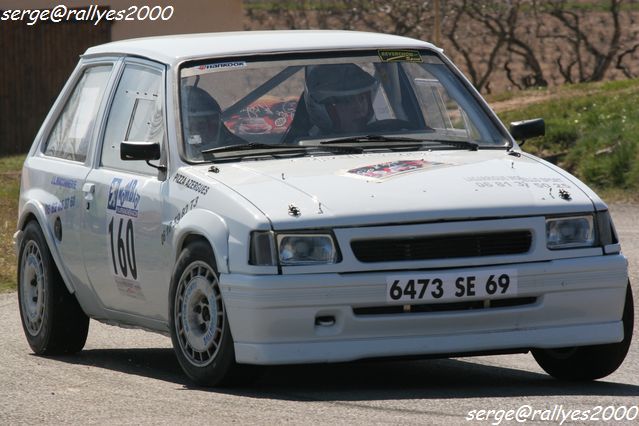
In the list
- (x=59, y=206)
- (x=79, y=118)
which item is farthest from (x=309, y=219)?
(x=79, y=118)

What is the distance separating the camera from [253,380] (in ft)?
22.7

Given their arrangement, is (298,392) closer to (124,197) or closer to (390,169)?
(390,169)

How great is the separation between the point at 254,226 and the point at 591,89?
1936 cm

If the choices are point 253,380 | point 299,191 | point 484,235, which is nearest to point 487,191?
point 484,235

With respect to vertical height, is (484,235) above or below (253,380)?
above

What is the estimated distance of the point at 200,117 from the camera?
7.79 m

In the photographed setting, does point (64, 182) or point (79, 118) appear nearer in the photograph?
point (64, 182)

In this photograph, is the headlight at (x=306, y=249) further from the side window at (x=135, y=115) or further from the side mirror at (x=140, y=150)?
the side window at (x=135, y=115)

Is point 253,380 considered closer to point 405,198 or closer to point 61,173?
point 405,198

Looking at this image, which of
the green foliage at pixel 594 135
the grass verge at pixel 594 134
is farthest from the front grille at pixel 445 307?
the green foliage at pixel 594 135

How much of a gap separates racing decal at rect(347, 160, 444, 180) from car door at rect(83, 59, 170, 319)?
100cm

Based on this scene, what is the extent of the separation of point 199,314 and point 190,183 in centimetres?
63

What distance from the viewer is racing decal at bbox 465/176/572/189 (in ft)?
23.0

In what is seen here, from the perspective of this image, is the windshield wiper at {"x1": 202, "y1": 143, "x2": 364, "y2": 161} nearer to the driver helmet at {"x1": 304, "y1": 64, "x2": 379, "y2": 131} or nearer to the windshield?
the windshield
